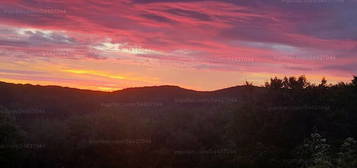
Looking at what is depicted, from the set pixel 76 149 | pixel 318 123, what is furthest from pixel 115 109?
pixel 318 123

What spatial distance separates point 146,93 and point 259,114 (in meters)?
45.7

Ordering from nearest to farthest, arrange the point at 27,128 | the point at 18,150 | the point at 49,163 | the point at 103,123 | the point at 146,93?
1. the point at 18,150
2. the point at 49,163
3. the point at 103,123
4. the point at 27,128
5. the point at 146,93

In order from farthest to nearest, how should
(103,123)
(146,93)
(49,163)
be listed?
(146,93) → (103,123) → (49,163)

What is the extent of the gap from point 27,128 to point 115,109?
896 centimetres

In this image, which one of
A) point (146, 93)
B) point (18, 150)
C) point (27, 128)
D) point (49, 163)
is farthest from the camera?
point (146, 93)

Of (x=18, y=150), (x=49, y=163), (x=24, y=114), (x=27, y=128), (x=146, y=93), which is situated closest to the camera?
(x=18, y=150)

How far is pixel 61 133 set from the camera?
44594 mm

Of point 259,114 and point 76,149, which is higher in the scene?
point 259,114

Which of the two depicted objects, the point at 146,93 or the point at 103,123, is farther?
the point at 146,93

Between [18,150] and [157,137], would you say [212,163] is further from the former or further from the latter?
[18,150]

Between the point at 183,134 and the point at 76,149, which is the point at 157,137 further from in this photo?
the point at 76,149

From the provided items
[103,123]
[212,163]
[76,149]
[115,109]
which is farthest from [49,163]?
[212,163]

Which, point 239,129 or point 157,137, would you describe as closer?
point 239,129

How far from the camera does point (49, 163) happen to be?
4134 centimetres
